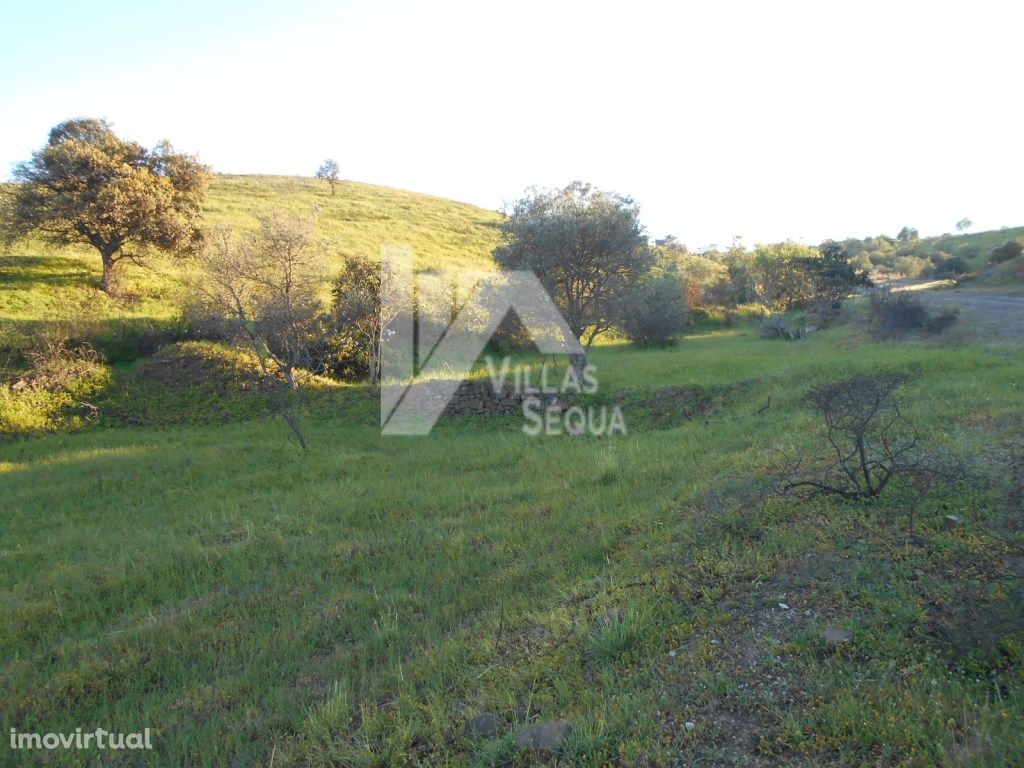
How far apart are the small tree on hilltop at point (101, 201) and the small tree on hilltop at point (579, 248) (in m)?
14.1

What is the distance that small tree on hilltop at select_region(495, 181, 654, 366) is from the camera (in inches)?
668

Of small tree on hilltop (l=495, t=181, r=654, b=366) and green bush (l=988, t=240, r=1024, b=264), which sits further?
green bush (l=988, t=240, r=1024, b=264)

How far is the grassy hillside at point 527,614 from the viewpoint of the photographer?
325 cm

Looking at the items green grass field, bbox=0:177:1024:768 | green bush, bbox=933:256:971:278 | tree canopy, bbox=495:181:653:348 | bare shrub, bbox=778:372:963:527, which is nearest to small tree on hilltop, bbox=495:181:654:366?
tree canopy, bbox=495:181:653:348

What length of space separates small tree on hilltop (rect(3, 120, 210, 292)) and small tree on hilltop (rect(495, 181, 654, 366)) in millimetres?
14135

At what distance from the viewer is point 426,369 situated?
20500 millimetres

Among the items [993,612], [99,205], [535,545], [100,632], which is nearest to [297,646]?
[100,632]

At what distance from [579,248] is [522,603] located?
1353cm

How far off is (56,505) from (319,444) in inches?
187

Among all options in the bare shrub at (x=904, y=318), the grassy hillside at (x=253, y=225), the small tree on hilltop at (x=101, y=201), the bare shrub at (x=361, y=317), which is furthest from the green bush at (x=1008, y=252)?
the small tree on hilltop at (x=101, y=201)

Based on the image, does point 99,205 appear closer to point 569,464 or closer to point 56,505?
point 56,505

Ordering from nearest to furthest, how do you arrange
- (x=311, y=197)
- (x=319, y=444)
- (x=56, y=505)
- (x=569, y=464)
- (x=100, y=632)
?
(x=100, y=632) → (x=56, y=505) → (x=569, y=464) → (x=319, y=444) → (x=311, y=197)

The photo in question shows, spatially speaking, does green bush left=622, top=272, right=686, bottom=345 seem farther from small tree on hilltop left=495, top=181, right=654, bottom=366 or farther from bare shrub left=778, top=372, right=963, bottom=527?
bare shrub left=778, top=372, right=963, bottom=527

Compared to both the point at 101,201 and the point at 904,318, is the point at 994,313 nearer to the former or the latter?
the point at 904,318
